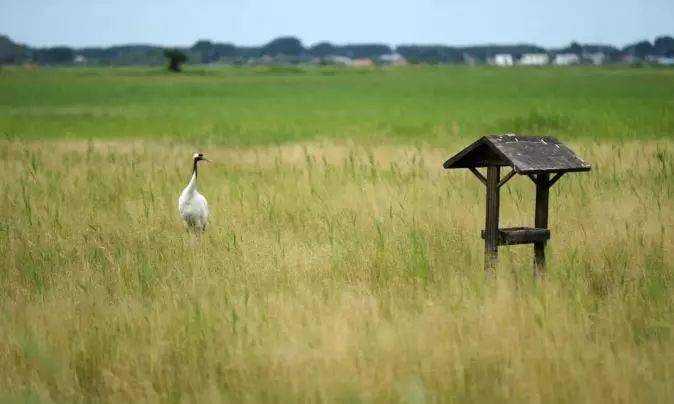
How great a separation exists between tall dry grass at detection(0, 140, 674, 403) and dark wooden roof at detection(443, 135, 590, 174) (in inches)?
35.4

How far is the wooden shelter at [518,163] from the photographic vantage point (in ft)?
22.4

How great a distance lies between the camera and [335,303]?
21.7ft

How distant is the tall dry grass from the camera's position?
5.30m

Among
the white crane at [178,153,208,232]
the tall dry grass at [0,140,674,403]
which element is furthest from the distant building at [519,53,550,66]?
the white crane at [178,153,208,232]

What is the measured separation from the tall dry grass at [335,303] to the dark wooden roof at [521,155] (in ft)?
2.95

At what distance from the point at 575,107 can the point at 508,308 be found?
104 ft

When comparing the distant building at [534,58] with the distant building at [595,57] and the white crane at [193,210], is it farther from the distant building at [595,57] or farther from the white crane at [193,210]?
the white crane at [193,210]

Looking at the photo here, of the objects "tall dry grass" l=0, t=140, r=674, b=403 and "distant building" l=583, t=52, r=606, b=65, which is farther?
"distant building" l=583, t=52, r=606, b=65

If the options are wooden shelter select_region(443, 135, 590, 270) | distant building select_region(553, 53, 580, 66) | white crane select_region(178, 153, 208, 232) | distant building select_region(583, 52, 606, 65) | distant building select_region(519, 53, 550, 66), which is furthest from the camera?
distant building select_region(519, 53, 550, 66)

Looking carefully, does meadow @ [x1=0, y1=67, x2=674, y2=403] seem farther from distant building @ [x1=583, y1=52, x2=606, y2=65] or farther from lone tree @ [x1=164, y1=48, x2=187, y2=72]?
distant building @ [x1=583, y1=52, x2=606, y2=65]

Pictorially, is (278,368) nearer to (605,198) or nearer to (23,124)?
(605,198)

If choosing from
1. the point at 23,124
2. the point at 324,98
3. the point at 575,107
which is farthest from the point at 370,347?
the point at 324,98

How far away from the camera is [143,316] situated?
633cm

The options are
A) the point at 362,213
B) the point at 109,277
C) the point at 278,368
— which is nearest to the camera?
the point at 278,368
